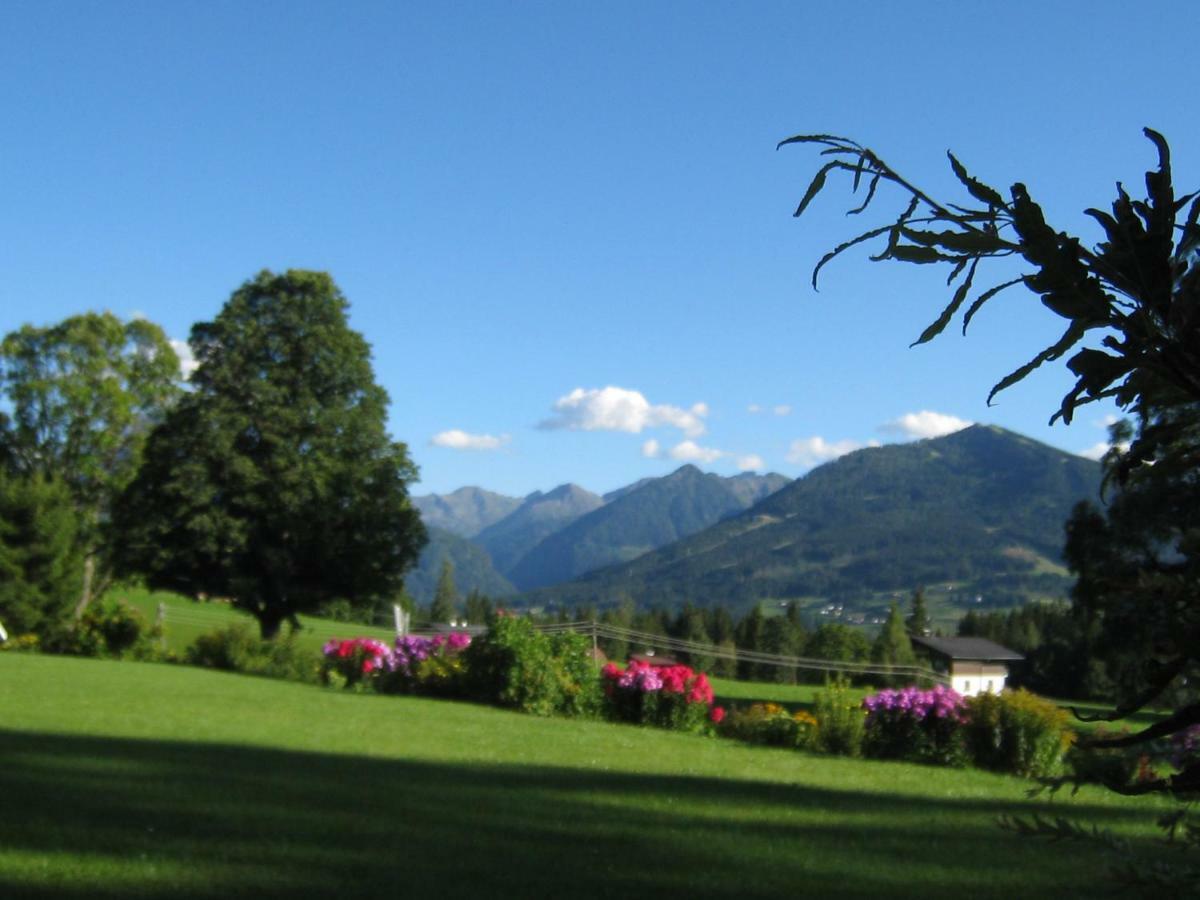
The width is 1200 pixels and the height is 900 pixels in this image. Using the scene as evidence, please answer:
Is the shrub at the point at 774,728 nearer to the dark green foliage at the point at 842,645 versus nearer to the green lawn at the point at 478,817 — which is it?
the green lawn at the point at 478,817

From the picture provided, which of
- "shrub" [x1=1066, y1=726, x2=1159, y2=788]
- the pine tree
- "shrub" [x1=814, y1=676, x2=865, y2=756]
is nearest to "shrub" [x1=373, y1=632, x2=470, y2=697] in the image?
"shrub" [x1=814, y1=676, x2=865, y2=756]

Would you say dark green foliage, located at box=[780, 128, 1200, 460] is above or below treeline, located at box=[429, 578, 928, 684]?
above

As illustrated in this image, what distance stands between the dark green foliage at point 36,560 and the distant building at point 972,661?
21.3m

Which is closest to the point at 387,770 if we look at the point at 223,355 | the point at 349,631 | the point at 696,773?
the point at 696,773

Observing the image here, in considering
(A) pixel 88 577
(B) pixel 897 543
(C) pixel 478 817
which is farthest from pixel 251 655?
(B) pixel 897 543

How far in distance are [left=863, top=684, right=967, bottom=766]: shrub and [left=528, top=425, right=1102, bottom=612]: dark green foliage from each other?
4460 inches

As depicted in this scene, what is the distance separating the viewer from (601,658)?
734 inches

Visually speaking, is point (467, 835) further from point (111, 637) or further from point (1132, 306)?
point (111, 637)

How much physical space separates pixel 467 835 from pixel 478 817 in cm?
58

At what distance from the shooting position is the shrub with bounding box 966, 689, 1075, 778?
38.1ft

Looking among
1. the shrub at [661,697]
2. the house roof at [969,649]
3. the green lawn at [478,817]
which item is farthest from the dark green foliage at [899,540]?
the green lawn at [478,817]

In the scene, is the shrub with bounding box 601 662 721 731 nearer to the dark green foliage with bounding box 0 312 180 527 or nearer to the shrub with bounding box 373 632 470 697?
the shrub with bounding box 373 632 470 697

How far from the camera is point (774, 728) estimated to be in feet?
45.2

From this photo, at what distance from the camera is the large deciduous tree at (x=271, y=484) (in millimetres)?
28000
